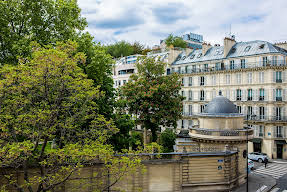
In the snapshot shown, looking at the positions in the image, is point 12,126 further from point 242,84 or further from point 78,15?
point 242,84

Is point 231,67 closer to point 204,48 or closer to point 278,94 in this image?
point 204,48

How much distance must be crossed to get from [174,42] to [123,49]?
1666cm

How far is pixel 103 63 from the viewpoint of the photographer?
88.4 feet

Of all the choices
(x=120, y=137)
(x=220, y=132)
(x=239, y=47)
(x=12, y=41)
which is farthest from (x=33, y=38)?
(x=239, y=47)

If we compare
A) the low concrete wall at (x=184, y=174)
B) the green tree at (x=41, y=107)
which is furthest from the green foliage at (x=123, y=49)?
the green tree at (x=41, y=107)

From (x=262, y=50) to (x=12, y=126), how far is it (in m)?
39.9

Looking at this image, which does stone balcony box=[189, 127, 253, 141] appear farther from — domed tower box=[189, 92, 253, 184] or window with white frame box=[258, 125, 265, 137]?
window with white frame box=[258, 125, 265, 137]

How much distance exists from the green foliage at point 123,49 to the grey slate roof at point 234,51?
31345 mm

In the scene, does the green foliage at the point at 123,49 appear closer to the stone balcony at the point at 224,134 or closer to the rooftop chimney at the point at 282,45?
the rooftop chimney at the point at 282,45

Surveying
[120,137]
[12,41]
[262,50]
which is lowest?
[120,137]

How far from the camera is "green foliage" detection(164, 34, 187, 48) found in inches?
3095

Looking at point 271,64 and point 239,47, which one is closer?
point 271,64

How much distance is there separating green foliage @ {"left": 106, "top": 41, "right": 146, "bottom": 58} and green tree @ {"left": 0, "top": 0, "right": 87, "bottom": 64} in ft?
191

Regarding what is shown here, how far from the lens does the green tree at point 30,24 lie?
24.1m
